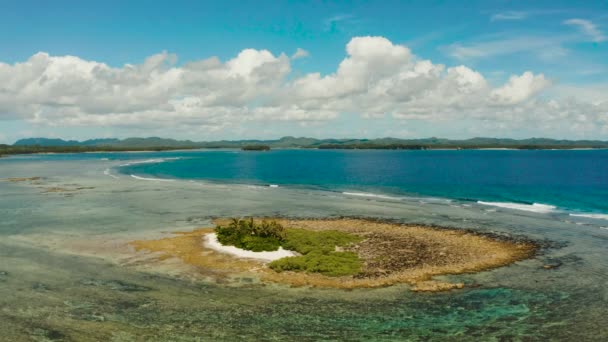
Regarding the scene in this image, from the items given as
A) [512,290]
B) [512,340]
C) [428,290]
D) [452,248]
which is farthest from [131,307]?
[452,248]

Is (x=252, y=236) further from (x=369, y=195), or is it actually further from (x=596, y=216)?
(x=596, y=216)

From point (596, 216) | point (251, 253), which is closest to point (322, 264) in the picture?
point (251, 253)

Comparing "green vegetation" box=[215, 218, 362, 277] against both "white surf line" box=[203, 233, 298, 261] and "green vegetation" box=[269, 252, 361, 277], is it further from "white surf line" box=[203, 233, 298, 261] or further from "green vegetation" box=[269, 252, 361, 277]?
"white surf line" box=[203, 233, 298, 261]

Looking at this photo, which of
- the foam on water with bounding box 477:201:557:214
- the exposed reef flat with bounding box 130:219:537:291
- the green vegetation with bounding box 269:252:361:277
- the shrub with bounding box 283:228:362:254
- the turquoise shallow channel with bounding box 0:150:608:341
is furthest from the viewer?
the foam on water with bounding box 477:201:557:214

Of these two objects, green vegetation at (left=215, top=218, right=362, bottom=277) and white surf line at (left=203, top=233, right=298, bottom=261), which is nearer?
green vegetation at (left=215, top=218, right=362, bottom=277)

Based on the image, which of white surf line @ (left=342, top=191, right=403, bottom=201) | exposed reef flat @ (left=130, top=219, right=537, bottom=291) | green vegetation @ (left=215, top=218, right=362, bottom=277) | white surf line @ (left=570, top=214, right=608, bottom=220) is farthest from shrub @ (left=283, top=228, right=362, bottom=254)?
white surf line @ (left=570, top=214, right=608, bottom=220)

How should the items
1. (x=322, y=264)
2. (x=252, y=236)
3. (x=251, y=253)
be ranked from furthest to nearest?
(x=252, y=236), (x=251, y=253), (x=322, y=264)

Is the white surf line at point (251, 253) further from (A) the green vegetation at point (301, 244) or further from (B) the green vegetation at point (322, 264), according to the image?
(B) the green vegetation at point (322, 264)
